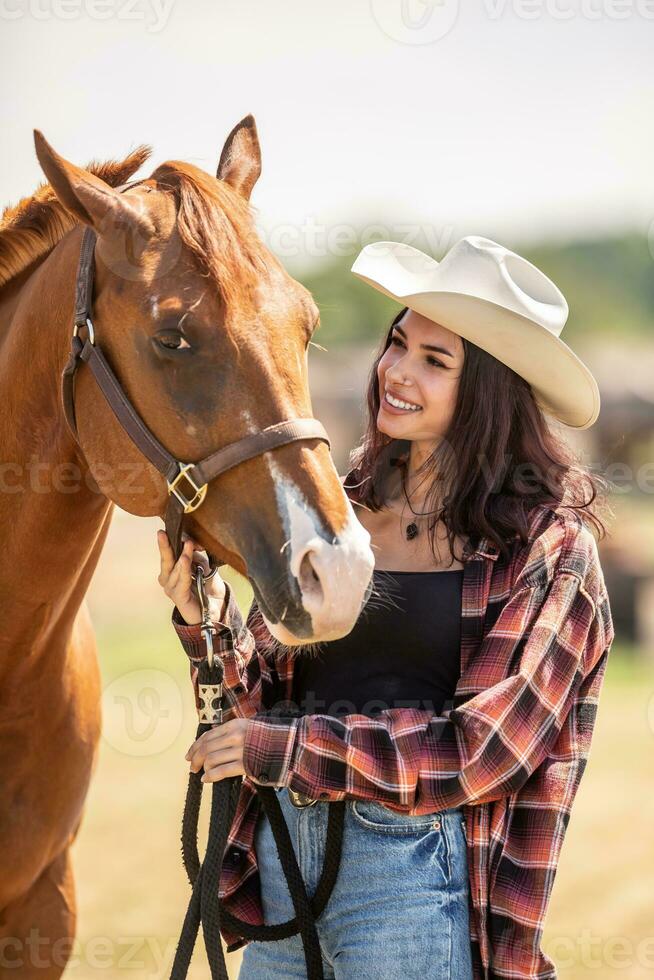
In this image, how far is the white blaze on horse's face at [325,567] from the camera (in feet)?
6.23

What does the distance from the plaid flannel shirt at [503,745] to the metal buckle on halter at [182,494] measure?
15.0 inches

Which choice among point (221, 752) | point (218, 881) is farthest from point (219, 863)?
point (221, 752)

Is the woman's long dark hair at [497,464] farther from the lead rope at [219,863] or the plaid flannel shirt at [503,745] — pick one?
the lead rope at [219,863]

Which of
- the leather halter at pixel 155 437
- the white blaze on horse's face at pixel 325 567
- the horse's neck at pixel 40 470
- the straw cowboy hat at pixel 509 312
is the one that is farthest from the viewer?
the straw cowboy hat at pixel 509 312

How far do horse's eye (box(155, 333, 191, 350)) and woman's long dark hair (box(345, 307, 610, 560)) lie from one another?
2.74 ft

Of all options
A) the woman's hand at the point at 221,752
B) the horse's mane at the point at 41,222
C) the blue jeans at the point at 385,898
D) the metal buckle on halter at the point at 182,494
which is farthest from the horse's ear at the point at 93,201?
the blue jeans at the point at 385,898

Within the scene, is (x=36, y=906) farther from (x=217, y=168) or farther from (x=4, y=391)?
(x=217, y=168)

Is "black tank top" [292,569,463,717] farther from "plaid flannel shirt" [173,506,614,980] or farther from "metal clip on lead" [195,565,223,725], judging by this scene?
"metal clip on lead" [195,565,223,725]

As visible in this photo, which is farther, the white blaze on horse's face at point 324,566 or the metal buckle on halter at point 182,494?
the metal buckle on halter at point 182,494

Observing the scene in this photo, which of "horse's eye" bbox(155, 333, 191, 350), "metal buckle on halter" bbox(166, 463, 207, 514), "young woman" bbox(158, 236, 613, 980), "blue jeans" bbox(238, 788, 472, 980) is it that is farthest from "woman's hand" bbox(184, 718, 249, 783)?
"horse's eye" bbox(155, 333, 191, 350)

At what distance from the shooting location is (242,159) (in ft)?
8.67

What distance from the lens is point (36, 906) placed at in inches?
115

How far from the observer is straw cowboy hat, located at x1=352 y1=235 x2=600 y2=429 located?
2.48 meters

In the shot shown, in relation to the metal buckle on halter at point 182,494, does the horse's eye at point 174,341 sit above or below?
above
